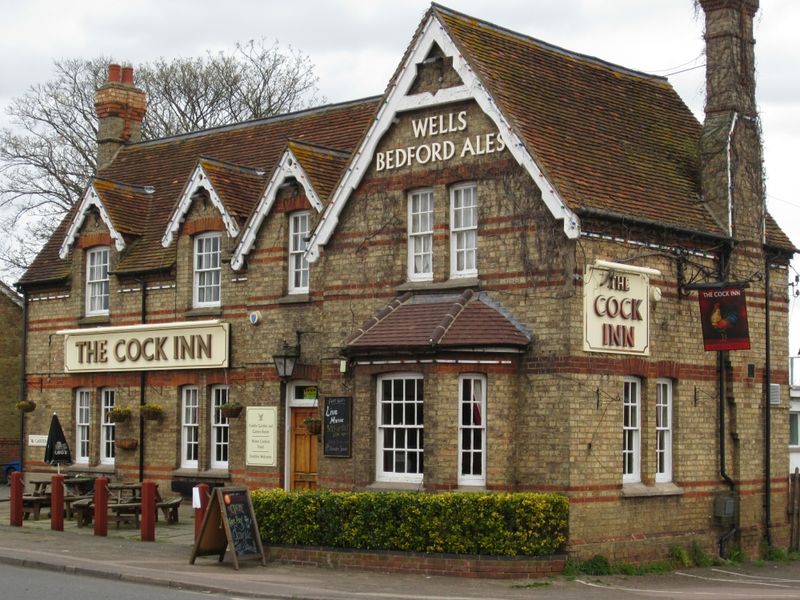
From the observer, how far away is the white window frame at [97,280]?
32.0 m

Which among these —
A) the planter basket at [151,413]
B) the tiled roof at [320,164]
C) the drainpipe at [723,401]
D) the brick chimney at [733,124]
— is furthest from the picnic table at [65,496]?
the brick chimney at [733,124]

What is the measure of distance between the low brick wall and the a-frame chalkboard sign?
3.29 ft

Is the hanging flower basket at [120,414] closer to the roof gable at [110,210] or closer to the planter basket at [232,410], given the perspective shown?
the planter basket at [232,410]

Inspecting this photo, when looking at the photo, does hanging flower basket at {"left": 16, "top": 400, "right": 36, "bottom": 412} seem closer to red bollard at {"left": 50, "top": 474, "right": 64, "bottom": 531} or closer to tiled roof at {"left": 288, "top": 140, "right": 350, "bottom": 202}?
red bollard at {"left": 50, "top": 474, "right": 64, "bottom": 531}

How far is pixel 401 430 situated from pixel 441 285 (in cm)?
259

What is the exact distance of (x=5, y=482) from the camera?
39531 mm

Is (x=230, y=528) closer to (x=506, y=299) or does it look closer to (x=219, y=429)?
(x=506, y=299)

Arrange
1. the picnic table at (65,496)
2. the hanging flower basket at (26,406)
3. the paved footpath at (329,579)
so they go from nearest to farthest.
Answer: the paved footpath at (329,579) → the picnic table at (65,496) → the hanging flower basket at (26,406)

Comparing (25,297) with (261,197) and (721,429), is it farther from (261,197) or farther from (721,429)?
(721,429)

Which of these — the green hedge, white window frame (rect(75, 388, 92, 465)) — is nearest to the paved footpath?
the green hedge

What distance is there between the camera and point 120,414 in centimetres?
3061

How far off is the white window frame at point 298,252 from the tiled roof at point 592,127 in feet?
17.8

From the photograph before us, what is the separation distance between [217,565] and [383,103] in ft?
27.9

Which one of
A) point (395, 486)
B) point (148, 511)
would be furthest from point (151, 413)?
point (395, 486)
